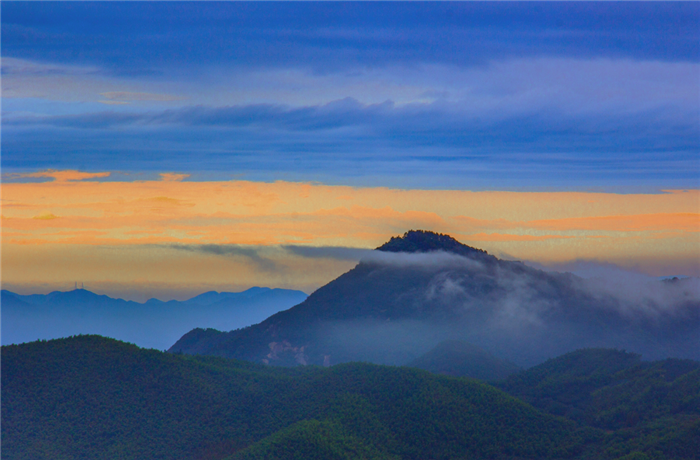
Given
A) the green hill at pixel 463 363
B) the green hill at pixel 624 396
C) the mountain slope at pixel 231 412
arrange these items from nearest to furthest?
1. the green hill at pixel 624 396
2. the mountain slope at pixel 231 412
3. the green hill at pixel 463 363

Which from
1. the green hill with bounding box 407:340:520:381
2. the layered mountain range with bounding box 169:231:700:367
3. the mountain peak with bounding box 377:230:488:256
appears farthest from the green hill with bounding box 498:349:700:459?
the mountain peak with bounding box 377:230:488:256

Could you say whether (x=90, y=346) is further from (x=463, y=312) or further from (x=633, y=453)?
(x=463, y=312)

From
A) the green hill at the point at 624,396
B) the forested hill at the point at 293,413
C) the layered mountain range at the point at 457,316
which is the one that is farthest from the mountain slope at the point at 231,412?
the layered mountain range at the point at 457,316

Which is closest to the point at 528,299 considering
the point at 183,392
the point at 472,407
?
the point at 472,407

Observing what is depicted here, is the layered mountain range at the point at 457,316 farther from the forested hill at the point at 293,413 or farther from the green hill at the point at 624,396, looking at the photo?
the forested hill at the point at 293,413

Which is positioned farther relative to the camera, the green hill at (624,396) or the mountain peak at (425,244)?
the mountain peak at (425,244)

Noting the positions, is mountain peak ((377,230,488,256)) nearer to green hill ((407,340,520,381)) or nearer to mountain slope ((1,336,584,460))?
green hill ((407,340,520,381))
